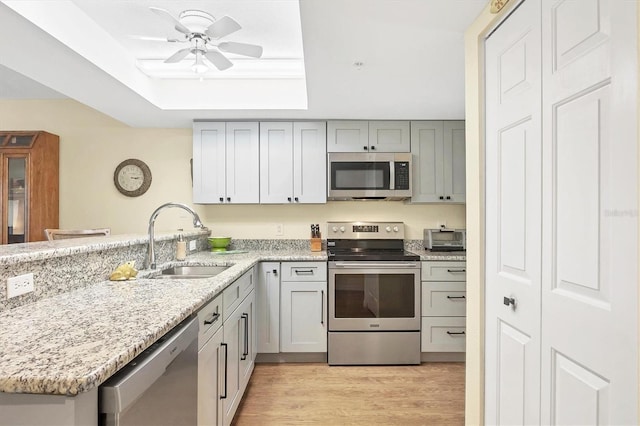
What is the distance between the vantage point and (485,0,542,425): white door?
118cm

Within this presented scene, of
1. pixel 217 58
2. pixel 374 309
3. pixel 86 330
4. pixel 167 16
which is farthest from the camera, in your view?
pixel 374 309

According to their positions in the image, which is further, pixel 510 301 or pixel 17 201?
pixel 17 201

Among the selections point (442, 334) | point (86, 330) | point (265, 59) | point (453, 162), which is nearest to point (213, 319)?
point (86, 330)

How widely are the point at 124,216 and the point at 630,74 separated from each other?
13.3 feet

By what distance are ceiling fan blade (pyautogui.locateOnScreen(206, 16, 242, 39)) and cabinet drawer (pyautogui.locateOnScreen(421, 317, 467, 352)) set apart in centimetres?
261

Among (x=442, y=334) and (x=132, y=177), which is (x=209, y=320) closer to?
(x=442, y=334)

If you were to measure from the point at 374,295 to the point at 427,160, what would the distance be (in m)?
1.43

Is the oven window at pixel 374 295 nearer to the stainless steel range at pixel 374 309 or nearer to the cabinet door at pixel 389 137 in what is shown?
the stainless steel range at pixel 374 309

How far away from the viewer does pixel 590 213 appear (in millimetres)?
930

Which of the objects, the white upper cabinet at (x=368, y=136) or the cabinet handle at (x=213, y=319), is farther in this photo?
the white upper cabinet at (x=368, y=136)

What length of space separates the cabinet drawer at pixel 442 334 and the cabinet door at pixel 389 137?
1615 millimetres

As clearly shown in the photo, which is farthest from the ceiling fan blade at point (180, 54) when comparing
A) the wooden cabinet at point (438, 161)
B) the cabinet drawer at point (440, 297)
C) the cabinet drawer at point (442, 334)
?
the cabinet drawer at point (442, 334)

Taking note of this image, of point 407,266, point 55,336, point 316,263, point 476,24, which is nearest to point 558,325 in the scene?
point 476,24

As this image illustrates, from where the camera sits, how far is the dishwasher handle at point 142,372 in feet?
2.50
